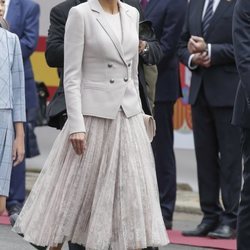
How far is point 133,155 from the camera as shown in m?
6.56

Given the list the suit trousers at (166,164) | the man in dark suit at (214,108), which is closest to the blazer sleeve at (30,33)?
the suit trousers at (166,164)

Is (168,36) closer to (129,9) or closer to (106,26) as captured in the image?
(129,9)

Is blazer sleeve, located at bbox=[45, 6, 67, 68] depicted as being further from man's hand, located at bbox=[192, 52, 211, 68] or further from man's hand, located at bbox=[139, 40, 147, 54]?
man's hand, located at bbox=[192, 52, 211, 68]

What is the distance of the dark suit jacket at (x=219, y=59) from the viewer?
8.67m

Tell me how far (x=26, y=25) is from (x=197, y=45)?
1.90 meters

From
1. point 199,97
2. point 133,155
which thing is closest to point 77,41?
point 133,155

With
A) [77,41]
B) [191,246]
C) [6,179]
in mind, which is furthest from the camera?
[191,246]

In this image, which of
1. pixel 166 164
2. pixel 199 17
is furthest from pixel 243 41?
pixel 166 164

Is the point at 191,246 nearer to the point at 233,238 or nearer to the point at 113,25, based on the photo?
the point at 233,238

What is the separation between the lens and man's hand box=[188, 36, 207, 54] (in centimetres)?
872

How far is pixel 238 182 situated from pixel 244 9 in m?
2.36

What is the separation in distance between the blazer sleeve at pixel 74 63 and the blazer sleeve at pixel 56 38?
2.06 feet

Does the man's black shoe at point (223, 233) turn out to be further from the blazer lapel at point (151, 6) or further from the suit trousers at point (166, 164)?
the blazer lapel at point (151, 6)

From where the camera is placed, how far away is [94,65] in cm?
659
